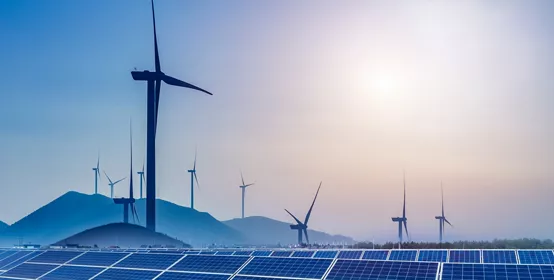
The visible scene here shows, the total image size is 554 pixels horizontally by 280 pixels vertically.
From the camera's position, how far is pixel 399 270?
49.0 m

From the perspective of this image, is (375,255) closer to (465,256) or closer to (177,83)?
(465,256)

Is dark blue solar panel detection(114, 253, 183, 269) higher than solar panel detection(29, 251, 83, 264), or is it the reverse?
dark blue solar panel detection(114, 253, 183, 269)

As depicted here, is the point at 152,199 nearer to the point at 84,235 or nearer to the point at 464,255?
the point at 84,235

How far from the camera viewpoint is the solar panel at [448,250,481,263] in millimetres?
51681

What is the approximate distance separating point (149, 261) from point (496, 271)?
31.9 m

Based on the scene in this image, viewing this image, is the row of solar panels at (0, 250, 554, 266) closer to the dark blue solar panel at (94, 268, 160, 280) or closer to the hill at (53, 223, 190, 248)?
the dark blue solar panel at (94, 268, 160, 280)

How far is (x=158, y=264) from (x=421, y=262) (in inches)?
963

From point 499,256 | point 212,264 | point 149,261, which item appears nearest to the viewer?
point 499,256

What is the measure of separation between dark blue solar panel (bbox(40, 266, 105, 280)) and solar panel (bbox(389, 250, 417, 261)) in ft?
88.2

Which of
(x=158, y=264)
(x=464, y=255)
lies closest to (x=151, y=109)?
(x=158, y=264)

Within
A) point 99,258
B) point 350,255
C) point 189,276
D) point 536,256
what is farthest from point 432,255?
point 99,258

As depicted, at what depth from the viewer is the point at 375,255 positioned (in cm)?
5694

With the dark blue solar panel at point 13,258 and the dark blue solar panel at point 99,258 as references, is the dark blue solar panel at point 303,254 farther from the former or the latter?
the dark blue solar panel at point 13,258

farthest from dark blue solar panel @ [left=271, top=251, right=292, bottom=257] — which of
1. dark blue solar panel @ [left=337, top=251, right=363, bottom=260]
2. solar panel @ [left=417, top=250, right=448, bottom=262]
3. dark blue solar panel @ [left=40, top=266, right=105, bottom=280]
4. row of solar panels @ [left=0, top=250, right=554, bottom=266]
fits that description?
dark blue solar panel @ [left=40, top=266, right=105, bottom=280]
